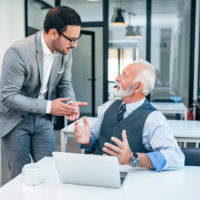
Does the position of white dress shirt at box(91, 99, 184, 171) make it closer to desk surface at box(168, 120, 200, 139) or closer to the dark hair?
the dark hair

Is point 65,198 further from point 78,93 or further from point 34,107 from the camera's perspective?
point 78,93

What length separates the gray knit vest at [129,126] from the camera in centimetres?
164

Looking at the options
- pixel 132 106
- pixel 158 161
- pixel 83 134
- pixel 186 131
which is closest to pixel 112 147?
pixel 158 161

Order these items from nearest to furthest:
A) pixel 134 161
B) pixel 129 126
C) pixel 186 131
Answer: pixel 134 161, pixel 129 126, pixel 186 131

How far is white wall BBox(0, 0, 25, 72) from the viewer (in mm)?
5689

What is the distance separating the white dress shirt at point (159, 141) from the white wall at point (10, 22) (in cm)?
470

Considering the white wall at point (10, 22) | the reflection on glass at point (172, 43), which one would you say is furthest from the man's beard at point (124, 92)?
the white wall at point (10, 22)

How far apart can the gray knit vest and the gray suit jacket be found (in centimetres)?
42

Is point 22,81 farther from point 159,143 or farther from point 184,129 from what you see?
point 184,129

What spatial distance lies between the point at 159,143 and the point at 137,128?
16cm

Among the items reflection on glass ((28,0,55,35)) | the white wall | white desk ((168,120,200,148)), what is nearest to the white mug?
white desk ((168,120,200,148))

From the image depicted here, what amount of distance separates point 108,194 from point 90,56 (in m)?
5.63

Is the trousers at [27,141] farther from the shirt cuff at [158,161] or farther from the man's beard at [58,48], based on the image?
the shirt cuff at [158,161]

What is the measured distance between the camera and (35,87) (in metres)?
1.94
